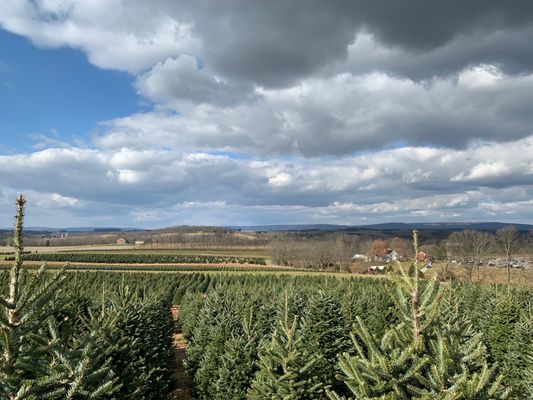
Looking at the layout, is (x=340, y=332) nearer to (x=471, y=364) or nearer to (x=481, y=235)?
(x=471, y=364)

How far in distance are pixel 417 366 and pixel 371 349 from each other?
47 cm

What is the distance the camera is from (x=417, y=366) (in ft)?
12.3

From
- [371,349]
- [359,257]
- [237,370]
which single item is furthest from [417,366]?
[359,257]

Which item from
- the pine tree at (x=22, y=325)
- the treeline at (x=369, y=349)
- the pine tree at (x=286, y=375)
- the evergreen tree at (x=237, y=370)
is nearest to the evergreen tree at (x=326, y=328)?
the treeline at (x=369, y=349)

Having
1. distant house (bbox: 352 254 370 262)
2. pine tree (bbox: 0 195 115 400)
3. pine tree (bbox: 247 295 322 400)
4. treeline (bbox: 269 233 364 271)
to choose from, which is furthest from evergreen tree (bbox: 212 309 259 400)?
distant house (bbox: 352 254 370 262)

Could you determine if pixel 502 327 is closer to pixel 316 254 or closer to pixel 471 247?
pixel 471 247

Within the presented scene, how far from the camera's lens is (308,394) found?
26.7ft

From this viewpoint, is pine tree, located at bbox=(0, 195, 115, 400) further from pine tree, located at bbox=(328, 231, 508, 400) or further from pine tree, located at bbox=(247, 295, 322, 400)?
pine tree, located at bbox=(247, 295, 322, 400)

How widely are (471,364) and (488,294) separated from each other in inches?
880

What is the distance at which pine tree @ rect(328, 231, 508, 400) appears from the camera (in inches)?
143

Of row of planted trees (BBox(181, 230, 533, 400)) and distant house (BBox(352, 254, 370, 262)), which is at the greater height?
row of planted trees (BBox(181, 230, 533, 400))

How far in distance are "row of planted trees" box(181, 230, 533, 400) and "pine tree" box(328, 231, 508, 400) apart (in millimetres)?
11

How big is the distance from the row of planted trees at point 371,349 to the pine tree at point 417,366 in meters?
0.01

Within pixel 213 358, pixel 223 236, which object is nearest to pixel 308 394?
pixel 213 358
